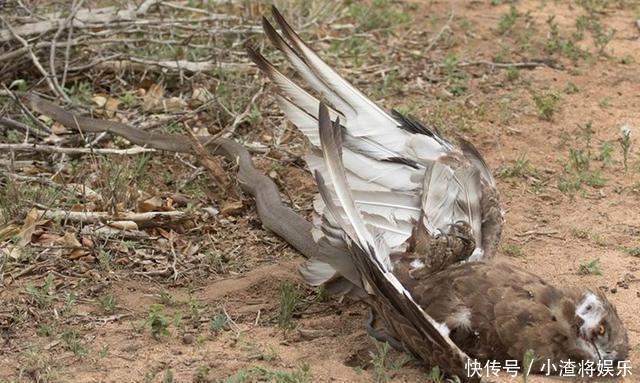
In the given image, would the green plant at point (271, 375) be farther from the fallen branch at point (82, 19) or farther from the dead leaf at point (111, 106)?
the fallen branch at point (82, 19)

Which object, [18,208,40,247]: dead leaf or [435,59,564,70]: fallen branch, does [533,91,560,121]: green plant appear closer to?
[435,59,564,70]: fallen branch

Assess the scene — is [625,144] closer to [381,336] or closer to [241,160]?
[241,160]

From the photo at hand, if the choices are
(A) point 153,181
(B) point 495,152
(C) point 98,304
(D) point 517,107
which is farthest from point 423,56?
(C) point 98,304

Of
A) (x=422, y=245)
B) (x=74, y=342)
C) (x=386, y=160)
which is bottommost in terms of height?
(x=74, y=342)

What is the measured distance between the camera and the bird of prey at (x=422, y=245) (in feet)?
12.6

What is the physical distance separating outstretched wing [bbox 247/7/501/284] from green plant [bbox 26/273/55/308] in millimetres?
1117

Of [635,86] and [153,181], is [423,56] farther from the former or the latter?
[153,181]

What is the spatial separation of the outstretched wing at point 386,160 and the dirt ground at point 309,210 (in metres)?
0.40

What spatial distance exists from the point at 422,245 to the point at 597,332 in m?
0.81

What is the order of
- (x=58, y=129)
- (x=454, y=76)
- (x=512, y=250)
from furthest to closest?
(x=454, y=76), (x=58, y=129), (x=512, y=250)

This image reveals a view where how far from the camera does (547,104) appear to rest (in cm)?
648

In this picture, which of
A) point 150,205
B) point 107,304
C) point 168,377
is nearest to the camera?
point 168,377

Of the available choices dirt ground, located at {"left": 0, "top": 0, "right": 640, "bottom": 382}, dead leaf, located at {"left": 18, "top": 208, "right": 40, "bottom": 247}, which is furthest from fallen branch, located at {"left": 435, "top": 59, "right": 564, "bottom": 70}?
dead leaf, located at {"left": 18, "top": 208, "right": 40, "bottom": 247}

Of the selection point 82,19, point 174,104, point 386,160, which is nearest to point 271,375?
point 386,160
